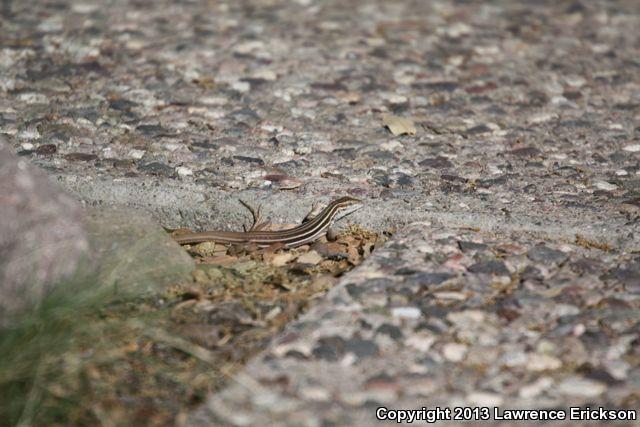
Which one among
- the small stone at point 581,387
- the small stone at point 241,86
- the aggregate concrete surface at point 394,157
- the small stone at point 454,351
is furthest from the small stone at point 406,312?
the small stone at point 241,86

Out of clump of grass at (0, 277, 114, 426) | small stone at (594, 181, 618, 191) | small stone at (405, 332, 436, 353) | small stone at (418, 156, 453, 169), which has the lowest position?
small stone at (594, 181, 618, 191)

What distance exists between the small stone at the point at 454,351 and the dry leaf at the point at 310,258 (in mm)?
1104

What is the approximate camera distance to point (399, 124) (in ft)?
19.4

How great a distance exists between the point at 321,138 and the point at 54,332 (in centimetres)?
276

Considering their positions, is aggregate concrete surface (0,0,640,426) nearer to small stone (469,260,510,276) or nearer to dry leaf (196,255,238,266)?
small stone (469,260,510,276)

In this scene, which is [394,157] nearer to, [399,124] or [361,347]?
[399,124]

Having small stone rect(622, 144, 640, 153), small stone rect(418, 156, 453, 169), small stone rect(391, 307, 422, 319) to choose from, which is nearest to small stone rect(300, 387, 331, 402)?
small stone rect(391, 307, 422, 319)

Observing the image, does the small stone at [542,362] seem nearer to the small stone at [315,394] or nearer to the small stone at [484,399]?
the small stone at [484,399]

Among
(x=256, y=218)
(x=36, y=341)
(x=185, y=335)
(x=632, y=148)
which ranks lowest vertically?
(x=632, y=148)

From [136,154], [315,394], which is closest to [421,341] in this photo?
[315,394]

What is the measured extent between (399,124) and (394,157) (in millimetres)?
555

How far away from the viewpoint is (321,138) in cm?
567

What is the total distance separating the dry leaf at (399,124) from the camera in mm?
5805

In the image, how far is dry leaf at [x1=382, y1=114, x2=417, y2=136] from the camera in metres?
5.80
